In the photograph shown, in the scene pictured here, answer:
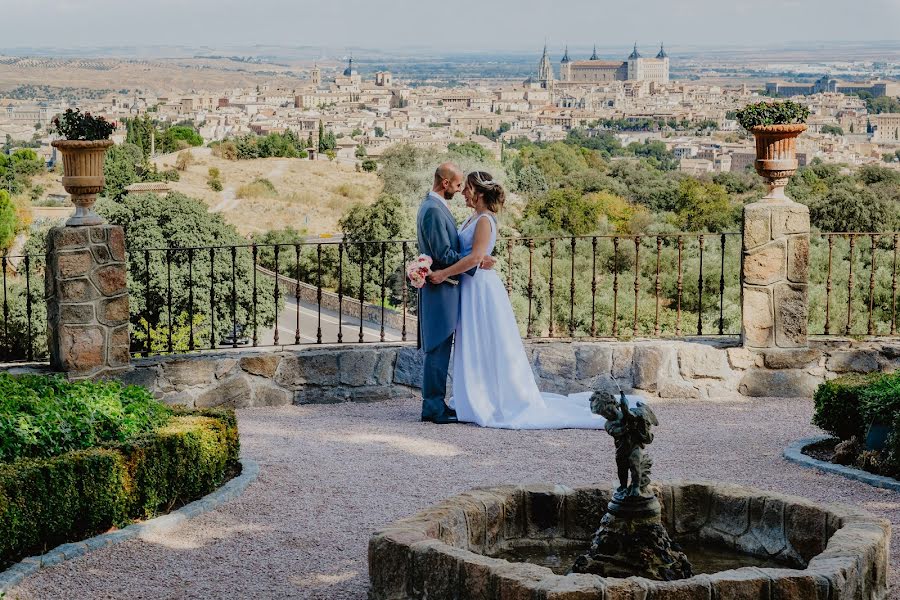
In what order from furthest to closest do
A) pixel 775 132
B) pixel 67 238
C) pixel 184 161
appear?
pixel 184 161 → pixel 775 132 → pixel 67 238

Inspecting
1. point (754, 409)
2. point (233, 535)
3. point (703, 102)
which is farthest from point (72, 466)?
point (703, 102)

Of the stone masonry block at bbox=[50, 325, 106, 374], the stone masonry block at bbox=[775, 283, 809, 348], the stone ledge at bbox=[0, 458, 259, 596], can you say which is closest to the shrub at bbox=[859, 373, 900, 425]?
the stone masonry block at bbox=[775, 283, 809, 348]

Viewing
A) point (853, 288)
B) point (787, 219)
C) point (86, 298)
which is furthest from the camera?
point (853, 288)

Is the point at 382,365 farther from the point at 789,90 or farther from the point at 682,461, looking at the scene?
the point at 789,90

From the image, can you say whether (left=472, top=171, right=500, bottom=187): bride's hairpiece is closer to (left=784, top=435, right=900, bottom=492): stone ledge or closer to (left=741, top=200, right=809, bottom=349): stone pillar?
(left=741, top=200, right=809, bottom=349): stone pillar

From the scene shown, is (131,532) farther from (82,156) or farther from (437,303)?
(82,156)

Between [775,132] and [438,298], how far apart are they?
7.65 ft

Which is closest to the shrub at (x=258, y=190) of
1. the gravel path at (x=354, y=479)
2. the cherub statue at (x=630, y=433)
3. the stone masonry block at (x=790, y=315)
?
the stone masonry block at (x=790, y=315)

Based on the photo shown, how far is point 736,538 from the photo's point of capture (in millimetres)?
3861

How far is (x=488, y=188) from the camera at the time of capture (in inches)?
248

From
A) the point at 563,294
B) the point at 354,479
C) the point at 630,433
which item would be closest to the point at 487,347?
the point at 354,479

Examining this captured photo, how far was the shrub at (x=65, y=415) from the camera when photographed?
427 cm

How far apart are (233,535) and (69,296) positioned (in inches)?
103

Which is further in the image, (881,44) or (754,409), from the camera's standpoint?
(881,44)
